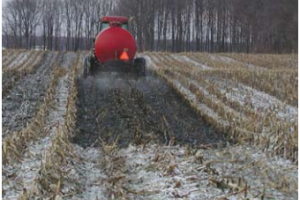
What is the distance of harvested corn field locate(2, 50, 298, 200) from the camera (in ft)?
12.5

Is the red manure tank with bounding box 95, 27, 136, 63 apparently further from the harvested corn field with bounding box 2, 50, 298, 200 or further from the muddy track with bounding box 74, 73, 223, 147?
the harvested corn field with bounding box 2, 50, 298, 200

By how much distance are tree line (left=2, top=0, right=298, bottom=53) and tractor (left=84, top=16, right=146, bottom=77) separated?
81.9ft

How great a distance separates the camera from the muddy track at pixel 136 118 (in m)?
5.47

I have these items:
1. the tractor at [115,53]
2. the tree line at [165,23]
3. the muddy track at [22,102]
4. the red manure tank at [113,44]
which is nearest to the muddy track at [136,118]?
the tractor at [115,53]

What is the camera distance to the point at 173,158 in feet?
15.0

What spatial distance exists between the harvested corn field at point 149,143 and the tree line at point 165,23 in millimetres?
27430

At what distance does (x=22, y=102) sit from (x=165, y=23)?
116 feet

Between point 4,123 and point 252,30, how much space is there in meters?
32.6

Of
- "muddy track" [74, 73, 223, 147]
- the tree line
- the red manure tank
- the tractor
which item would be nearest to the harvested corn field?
"muddy track" [74, 73, 223, 147]

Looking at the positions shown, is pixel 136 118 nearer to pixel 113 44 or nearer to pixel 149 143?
pixel 149 143

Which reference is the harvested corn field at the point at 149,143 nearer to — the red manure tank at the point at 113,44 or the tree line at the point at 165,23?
the red manure tank at the point at 113,44

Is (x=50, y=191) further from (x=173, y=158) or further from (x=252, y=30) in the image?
(x=252, y=30)

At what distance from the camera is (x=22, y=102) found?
785cm

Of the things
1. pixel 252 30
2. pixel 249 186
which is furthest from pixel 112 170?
pixel 252 30
